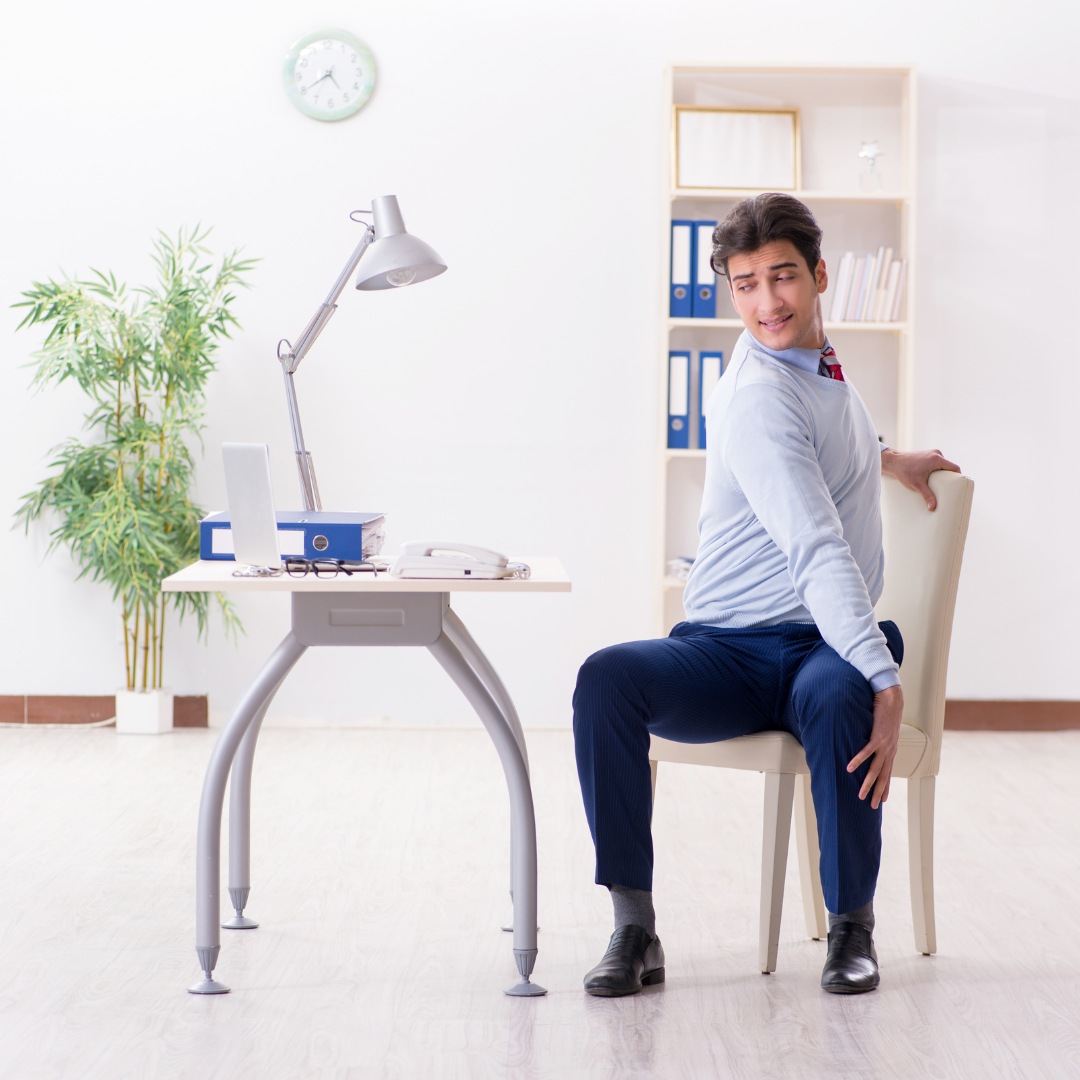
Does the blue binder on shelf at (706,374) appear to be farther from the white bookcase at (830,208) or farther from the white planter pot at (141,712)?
the white planter pot at (141,712)

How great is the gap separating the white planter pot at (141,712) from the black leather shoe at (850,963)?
2.47m

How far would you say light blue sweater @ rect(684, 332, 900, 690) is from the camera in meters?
1.93

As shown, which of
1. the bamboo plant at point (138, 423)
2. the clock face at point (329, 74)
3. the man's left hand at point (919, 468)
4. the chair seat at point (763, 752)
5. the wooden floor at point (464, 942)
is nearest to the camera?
the wooden floor at point (464, 942)

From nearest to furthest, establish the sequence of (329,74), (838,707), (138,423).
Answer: (838,707)
(138,423)
(329,74)

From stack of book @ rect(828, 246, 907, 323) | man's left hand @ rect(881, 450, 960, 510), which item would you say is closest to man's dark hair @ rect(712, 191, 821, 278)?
man's left hand @ rect(881, 450, 960, 510)

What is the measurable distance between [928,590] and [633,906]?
0.71 m

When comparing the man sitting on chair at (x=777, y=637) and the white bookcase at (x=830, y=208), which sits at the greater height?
the white bookcase at (x=830, y=208)

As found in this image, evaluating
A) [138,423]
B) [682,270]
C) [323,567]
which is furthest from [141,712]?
[323,567]

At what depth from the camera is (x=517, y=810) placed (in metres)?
1.96

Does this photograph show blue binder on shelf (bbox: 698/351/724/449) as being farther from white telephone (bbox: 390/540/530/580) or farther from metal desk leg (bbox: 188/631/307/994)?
metal desk leg (bbox: 188/631/307/994)

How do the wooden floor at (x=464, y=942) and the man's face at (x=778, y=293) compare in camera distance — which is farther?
the man's face at (x=778, y=293)

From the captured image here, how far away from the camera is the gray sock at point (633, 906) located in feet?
6.51

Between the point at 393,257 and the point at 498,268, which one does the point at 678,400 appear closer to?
the point at 498,268

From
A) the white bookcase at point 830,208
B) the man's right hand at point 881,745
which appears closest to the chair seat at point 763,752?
the man's right hand at point 881,745
